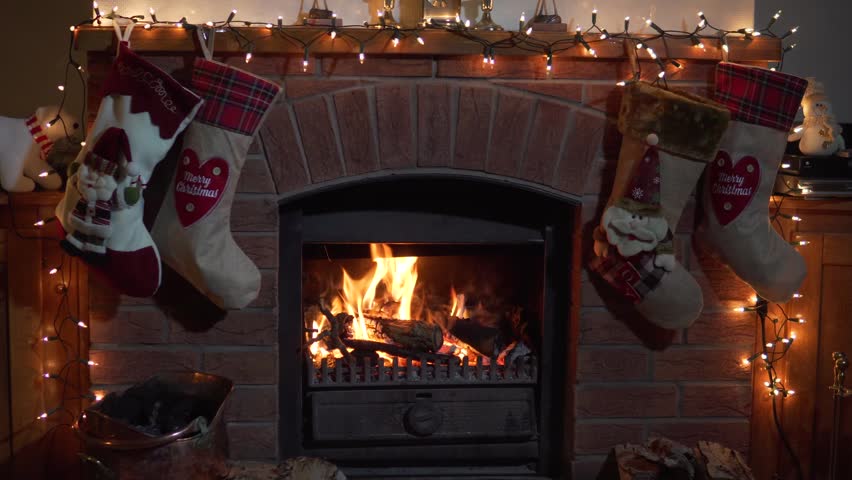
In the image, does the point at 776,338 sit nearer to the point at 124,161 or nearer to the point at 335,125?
the point at 335,125

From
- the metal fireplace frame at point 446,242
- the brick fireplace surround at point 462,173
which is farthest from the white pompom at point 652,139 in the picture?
the metal fireplace frame at point 446,242

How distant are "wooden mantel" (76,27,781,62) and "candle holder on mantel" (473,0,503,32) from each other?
0.08ft

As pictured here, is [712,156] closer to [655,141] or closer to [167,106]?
[655,141]

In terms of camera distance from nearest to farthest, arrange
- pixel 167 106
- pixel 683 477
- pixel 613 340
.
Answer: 1. pixel 167 106
2. pixel 683 477
3. pixel 613 340

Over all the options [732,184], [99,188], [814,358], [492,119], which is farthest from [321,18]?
[814,358]

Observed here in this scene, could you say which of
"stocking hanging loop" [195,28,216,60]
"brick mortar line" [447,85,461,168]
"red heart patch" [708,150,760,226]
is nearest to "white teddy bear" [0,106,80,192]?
"stocking hanging loop" [195,28,216,60]

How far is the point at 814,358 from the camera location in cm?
220

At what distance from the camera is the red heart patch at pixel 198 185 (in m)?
1.87

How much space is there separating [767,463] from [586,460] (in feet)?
1.57

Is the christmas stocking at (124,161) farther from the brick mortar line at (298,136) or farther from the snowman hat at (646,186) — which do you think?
the snowman hat at (646,186)

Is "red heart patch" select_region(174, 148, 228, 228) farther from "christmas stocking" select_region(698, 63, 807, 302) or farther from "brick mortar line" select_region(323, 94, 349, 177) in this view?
"christmas stocking" select_region(698, 63, 807, 302)

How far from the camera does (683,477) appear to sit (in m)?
1.98

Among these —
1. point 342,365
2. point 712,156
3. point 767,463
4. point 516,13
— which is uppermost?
point 516,13

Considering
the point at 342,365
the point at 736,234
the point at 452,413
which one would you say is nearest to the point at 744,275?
the point at 736,234
